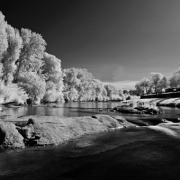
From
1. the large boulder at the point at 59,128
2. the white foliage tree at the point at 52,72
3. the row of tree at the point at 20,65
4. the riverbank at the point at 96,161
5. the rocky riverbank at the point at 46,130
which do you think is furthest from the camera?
the white foliage tree at the point at 52,72

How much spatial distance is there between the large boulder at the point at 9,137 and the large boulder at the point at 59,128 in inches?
11.8

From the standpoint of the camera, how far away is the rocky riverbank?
5922mm

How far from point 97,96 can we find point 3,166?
8877 cm

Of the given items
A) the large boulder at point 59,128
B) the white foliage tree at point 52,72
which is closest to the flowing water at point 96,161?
the large boulder at point 59,128

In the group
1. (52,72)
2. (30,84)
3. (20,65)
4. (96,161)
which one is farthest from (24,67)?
(96,161)

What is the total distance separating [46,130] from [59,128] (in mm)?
691

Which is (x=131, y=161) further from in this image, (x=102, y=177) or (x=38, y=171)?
(x=38, y=171)

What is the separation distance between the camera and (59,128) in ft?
23.6

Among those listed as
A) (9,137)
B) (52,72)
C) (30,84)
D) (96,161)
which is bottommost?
(96,161)

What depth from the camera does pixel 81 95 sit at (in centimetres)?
7362

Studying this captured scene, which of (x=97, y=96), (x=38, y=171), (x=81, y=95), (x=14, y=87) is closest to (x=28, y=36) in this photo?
(x=14, y=87)

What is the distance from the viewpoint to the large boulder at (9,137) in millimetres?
5734

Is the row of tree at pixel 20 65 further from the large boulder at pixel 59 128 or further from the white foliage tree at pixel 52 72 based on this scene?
the large boulder at pixel 59 128

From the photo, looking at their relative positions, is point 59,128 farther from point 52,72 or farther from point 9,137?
point 52,72
